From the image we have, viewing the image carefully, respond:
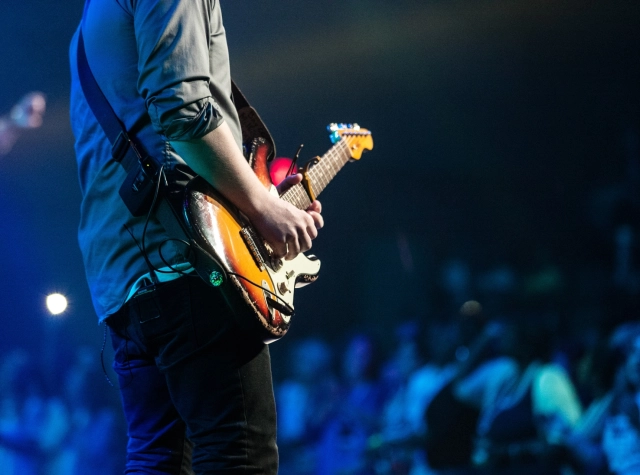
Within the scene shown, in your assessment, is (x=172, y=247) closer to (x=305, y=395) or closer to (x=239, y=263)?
(x=239, y=263)

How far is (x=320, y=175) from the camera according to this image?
4.68ft

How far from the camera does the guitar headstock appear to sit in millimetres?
1746

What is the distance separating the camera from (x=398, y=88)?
3.25m

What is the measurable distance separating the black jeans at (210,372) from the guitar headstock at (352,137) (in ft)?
3.11

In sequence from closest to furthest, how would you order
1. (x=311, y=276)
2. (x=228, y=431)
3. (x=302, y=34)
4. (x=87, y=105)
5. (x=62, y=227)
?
(x=228, y=431), (x=87, y=105), (x=311, y=276), (x=62, y=227), (x=302, y=34)

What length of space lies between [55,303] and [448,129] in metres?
2.30

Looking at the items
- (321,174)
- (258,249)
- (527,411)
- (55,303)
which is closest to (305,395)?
(527,411)

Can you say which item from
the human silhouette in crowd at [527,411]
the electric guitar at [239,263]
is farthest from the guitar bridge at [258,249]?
the human silhouette in crowd at [527,411]

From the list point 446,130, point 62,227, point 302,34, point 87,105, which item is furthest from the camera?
point 446,130

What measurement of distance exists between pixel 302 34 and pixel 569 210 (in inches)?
68.2

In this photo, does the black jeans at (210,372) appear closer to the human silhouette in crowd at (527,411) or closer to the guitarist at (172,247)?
the guitarist at (172,247)

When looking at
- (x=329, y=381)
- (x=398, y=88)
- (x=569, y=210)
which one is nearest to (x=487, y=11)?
(x=398, y=88)

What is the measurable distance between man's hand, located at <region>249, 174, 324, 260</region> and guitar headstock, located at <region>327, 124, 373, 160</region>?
77 centimetres

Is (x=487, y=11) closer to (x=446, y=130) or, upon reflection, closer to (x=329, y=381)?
(x=446, y=130)
